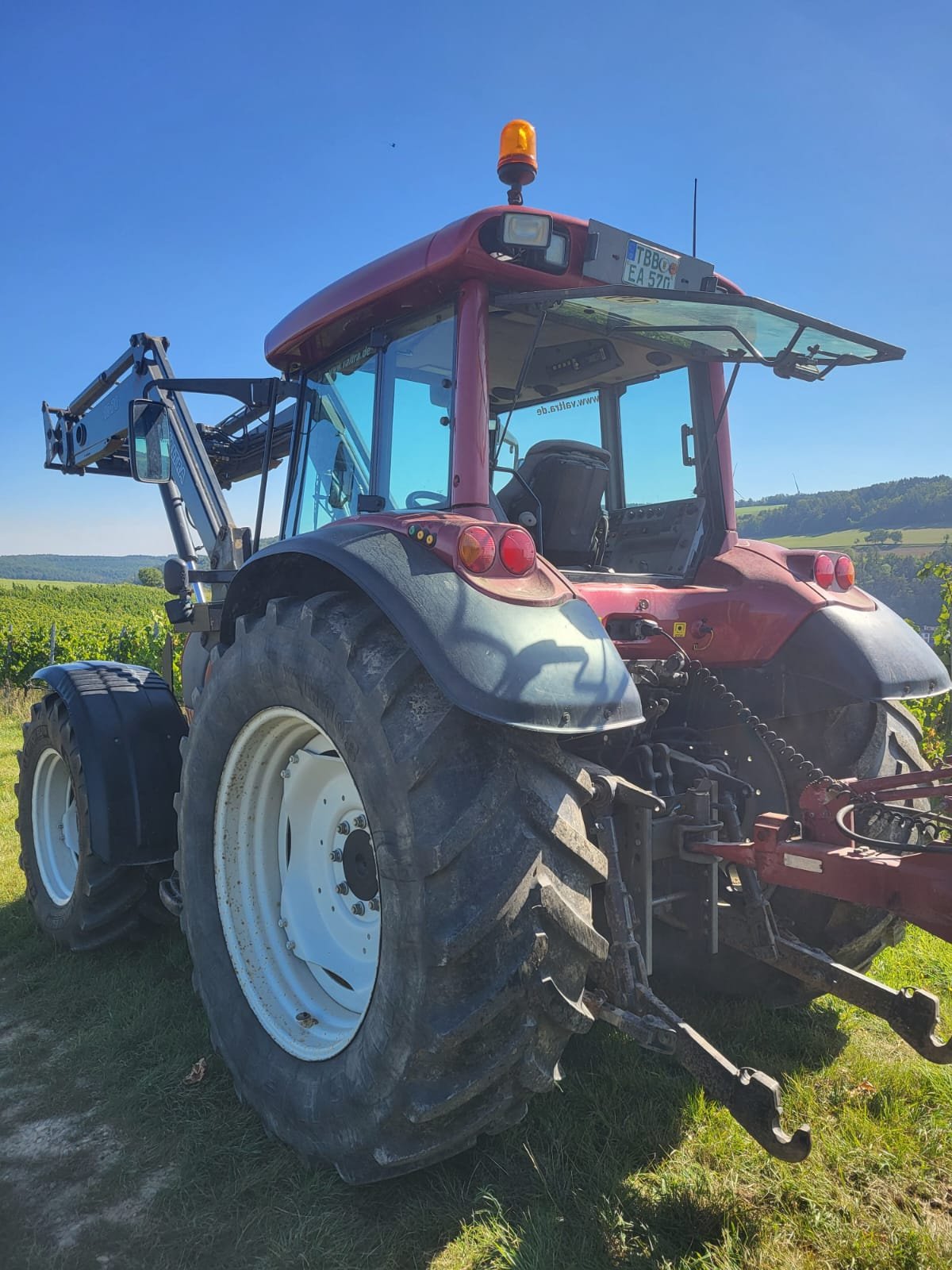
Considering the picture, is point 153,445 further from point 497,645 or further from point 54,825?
point 497,645

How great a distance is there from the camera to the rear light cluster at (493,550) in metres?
2.16

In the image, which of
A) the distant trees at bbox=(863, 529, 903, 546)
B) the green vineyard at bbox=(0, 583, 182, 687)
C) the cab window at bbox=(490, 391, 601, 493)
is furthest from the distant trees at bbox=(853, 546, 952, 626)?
the distant trees at bbox=(863, 529, 903, 546)

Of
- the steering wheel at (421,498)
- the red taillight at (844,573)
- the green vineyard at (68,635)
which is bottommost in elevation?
the green vineyard at (68,635)

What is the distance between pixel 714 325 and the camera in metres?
2.69

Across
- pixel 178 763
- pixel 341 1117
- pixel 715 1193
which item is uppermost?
pixel 178 763

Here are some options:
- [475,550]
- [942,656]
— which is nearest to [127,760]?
[475,550]

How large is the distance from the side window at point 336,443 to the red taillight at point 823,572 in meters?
1.62

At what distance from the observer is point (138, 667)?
4.34 metres

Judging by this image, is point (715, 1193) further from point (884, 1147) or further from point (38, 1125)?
point (38, 1125)

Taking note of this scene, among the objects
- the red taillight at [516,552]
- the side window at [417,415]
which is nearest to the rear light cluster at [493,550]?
the red taillight at [516,552]

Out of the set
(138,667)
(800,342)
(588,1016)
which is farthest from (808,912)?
(138,667)

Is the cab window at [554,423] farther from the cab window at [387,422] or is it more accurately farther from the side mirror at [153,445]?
the side mirror at [153,445]

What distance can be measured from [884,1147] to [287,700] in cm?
201

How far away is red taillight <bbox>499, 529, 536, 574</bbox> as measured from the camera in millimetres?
2197
